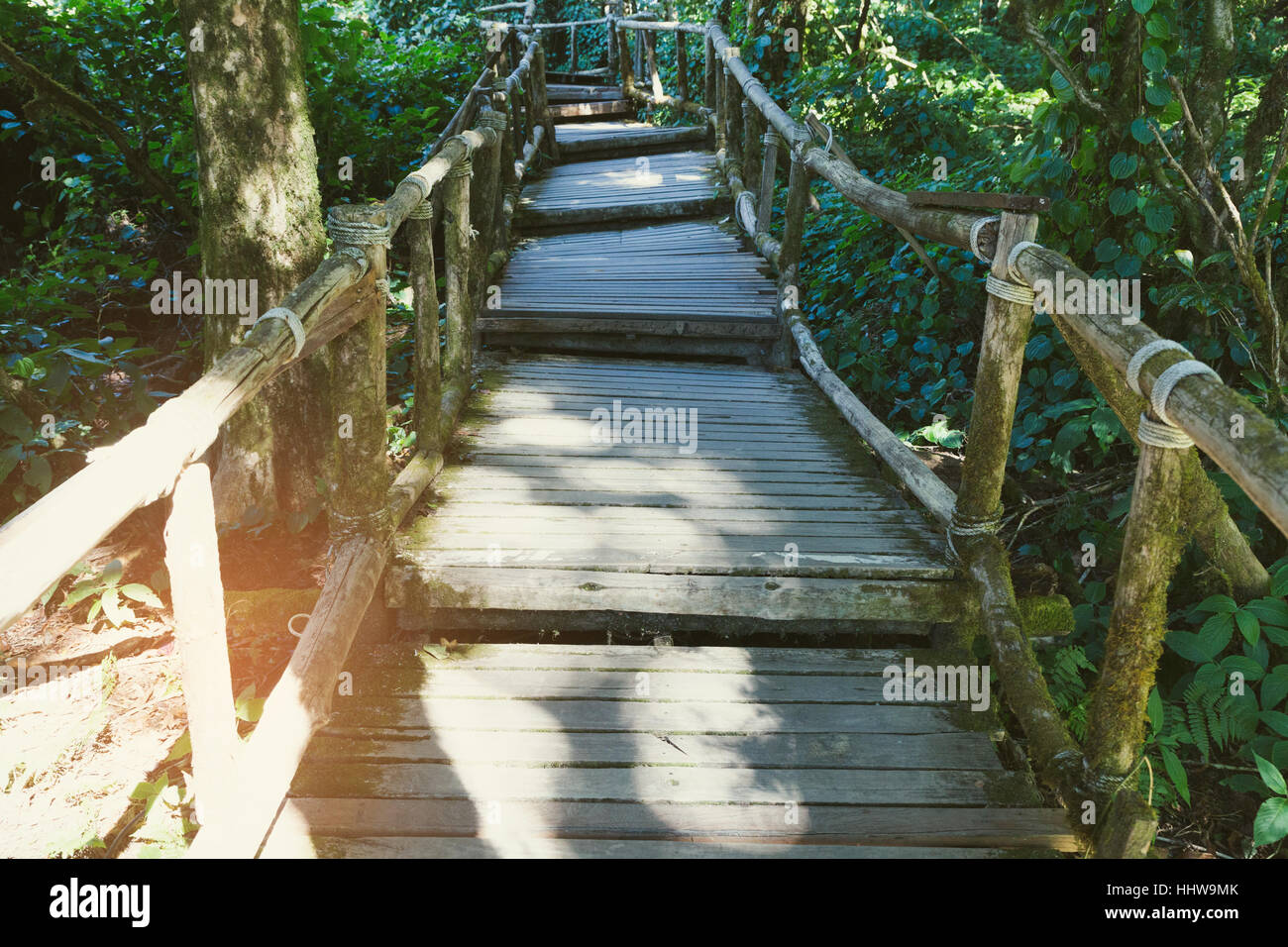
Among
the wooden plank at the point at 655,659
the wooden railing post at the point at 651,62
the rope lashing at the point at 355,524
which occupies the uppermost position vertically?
the wooden railing post at the point at 651,62

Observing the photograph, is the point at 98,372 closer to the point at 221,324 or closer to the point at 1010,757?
the point at 221,324

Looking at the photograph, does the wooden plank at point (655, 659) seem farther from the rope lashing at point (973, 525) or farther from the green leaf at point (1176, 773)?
A: the green leaf at point (1176, 773)

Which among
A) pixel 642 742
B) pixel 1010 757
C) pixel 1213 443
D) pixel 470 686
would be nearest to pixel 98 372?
pixel 470 686

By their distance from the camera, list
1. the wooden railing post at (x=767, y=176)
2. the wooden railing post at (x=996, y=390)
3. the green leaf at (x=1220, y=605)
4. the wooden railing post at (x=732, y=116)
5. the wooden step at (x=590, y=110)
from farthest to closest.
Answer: the wooden step at (x=590, y=110) → the wooden railing post at (x=732, y=116) → the wooden railing post at (x=767, y=176) → the green leaf at (x=1220, y=605) → the wooden railing post at (x=996, y=390)

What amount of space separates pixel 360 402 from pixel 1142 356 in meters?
2.11

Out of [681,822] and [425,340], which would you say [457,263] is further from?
[681,822]

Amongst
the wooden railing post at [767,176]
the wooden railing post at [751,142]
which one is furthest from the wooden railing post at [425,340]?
the wooden railing post at [751,142]

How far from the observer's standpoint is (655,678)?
2.69 metres

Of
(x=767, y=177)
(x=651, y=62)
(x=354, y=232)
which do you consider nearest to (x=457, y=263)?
(x=354, y=232)

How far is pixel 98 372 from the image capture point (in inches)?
170

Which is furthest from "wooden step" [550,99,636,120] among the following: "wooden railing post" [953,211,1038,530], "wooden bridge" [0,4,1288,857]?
"wooden railing post" [953,211,1038,530]

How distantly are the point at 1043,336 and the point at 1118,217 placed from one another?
0.64 meters

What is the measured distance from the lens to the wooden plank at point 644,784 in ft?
7.32

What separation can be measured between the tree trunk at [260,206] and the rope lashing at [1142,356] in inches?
118
